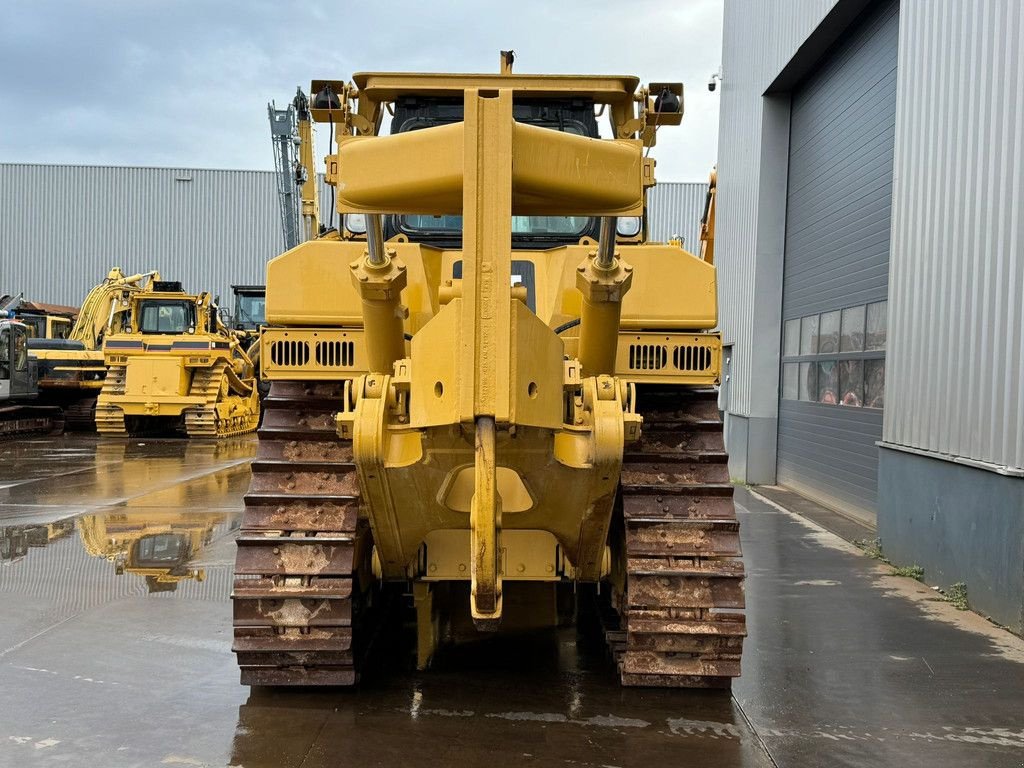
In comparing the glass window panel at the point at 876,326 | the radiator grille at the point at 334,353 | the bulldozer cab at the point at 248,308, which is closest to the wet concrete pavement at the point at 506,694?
the radiator grille at the point at 334,353

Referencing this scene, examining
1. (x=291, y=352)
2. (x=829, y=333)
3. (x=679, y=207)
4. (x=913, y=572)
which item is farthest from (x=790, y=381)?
(x=679, y=207)

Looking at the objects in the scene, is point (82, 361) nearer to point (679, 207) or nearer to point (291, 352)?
point (291, 352)

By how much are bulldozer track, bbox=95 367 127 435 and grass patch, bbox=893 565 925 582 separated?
16.6 metres

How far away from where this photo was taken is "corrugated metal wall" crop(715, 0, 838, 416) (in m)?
13.1

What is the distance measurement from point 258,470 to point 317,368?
57cm

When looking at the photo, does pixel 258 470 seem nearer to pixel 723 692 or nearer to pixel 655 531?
pixel 655 531

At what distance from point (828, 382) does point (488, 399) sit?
9.07m

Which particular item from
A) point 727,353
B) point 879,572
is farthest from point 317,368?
point 727,353

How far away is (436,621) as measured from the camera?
5.59 metres

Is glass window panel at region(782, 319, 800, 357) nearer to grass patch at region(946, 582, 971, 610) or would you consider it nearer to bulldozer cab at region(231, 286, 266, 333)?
grass patch at region(946, 582, 971, 610)

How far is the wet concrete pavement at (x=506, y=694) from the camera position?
13.4ft

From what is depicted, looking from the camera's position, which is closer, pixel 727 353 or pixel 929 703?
pixel 929 703

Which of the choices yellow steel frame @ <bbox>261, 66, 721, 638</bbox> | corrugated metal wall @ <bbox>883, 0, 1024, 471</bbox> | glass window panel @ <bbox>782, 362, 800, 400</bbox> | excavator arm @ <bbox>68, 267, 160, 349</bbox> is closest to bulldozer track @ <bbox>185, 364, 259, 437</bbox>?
excavator arm @ <bbox>68, 267, 160, 349</bbox>

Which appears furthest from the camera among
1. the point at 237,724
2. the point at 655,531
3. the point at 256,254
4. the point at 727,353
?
the point at 256,254
